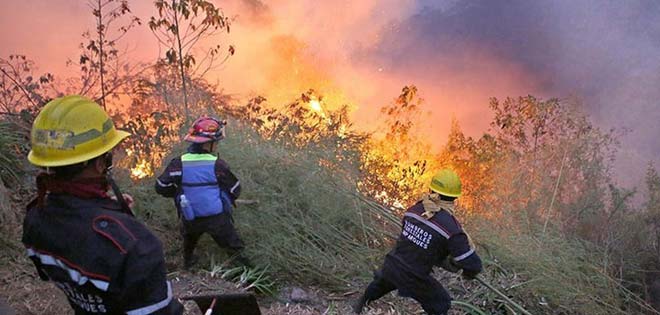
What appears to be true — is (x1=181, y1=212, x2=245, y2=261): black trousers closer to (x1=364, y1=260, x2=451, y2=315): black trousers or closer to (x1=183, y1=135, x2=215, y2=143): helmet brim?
(x1=183, y1=135, x2=215, y2=143): helmet brim

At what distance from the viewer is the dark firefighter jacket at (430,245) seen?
3.98m

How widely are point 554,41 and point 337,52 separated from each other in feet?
30.6

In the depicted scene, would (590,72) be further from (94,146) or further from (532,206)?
(94,146)

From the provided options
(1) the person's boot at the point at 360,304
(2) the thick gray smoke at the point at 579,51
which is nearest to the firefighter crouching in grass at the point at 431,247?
(1) the person's boot at the point at 360,304

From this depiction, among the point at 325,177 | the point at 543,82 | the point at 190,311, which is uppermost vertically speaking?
the point at 543,82

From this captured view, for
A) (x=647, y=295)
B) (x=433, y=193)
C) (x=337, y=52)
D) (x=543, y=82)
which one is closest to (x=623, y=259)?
(x=647, y=295)

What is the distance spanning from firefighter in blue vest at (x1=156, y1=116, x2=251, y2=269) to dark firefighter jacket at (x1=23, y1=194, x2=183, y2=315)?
289 centimetres

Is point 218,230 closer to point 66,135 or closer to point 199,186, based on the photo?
point 199,186

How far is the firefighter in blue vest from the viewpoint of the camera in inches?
189

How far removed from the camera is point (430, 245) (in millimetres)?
4125

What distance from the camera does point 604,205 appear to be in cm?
861

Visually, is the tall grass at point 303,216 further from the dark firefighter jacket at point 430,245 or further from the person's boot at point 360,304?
the dark firefighter jacket at point 430,245

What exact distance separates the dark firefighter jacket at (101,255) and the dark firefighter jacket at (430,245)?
2.58m

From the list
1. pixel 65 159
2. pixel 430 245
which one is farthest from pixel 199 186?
pixel 65 159
